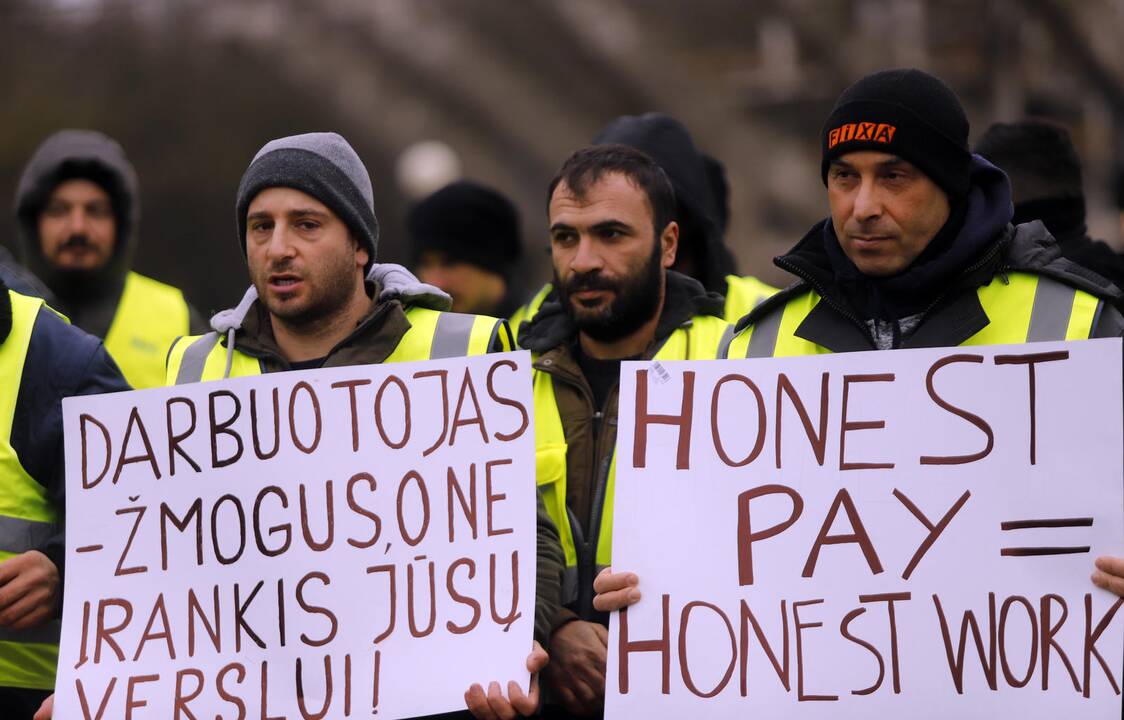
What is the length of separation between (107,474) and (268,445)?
41cm

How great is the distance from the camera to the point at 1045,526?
→ 11.6 feet

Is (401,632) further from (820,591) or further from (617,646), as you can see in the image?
(820,591)

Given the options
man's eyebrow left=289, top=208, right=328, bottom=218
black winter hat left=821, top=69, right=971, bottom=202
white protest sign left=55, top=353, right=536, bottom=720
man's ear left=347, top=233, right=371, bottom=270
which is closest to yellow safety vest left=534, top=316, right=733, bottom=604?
white protest sign left=55, top=353, right=536, bottom=720

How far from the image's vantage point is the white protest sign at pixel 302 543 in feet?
12.7

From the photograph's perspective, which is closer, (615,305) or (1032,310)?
(1032,310)

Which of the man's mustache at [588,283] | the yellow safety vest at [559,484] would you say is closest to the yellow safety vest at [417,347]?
the yellow safety vest at [559,484]

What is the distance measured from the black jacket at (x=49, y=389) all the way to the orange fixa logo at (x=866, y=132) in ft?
6.26

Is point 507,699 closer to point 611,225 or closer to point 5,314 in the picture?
point 611,225

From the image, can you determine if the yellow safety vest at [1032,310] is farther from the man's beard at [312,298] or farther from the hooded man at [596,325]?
the man's beard at [312,298]

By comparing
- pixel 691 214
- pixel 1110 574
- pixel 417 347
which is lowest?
pixel 1110 574

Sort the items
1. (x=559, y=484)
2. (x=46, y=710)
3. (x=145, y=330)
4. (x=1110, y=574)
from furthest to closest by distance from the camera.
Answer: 1. (x=145, y=330)
2. (x=559, y=484)
3. (x=46, y=710)
4. (x=1110, y=574)

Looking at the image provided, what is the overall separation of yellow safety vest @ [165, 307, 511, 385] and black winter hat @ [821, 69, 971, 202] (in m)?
0.99

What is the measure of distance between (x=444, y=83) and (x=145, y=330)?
14.0 metres

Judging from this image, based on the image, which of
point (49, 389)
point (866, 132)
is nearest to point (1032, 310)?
point (866, 132)
